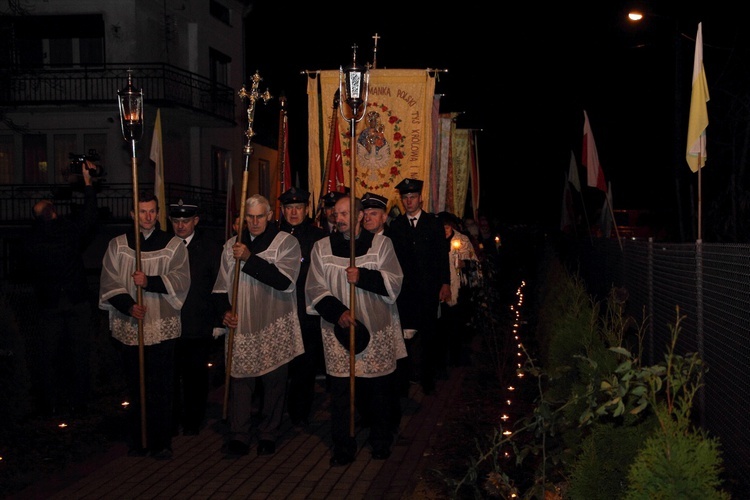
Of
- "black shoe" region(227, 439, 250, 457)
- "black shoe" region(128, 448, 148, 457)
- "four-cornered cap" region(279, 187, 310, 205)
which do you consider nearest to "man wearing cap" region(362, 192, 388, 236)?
"four-cornered cap" region(279, 187, 310, 205)

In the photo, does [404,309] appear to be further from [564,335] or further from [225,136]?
[225,136]

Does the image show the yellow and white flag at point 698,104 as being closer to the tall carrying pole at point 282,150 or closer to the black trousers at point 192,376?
the black trousers at point 192,376

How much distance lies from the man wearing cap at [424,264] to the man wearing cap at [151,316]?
3.17m

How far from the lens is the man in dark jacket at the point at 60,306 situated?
9523 mm

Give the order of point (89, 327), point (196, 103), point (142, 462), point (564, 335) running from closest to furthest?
point (564, 335) < point (142, 462) < point (89, 327) < point (196, 103)

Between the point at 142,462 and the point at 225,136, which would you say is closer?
the point at 142,462

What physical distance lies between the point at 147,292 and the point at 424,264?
3750mm

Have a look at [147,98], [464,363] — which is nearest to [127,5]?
[147,98]

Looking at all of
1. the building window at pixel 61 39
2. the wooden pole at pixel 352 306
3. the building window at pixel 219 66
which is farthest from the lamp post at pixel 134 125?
the building window at pixel 219 66

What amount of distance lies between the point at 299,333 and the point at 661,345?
283 centimetres

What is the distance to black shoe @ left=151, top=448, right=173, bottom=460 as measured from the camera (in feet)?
26.1

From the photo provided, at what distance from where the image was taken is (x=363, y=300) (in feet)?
26.6

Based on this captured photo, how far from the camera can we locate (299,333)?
332 inches

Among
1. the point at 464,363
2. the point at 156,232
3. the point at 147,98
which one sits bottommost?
the point at 464,363
